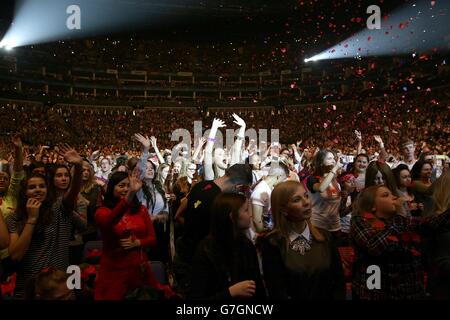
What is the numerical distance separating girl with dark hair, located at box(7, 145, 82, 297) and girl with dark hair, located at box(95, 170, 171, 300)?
367 millimetres

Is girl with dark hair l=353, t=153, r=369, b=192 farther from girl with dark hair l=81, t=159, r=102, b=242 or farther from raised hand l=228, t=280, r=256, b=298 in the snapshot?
raised hand l=228, t=280, r=256, b=298

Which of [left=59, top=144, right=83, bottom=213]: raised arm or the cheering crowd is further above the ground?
[left=59, top=144, right=83, bottom=213]: raised arm

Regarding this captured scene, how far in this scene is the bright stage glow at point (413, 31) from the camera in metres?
26.3

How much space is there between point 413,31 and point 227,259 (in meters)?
29.1

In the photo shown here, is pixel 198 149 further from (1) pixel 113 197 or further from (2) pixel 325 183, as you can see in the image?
(1) pixel 113 197

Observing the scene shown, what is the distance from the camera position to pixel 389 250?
276cm

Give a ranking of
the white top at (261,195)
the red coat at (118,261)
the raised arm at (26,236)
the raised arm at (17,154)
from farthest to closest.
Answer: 1. the white top at (261,195)
2. the raised arm at (17,154)
3. the red coat at (118,261)
4. the raised arm at (26,236)

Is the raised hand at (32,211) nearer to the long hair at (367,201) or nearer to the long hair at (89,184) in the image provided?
the long hair at (367,201)

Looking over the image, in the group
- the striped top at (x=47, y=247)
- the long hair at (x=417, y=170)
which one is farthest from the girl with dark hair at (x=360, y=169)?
the striped top at (x=47, y=247)

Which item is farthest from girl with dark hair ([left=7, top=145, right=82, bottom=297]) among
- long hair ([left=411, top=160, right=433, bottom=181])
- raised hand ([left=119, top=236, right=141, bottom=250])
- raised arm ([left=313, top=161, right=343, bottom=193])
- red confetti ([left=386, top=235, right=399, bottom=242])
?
long hair ([left=411, top=160, right=433, bottom=181])

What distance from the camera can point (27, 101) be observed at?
99.9 ft

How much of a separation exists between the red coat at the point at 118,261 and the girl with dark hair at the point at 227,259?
0.78m

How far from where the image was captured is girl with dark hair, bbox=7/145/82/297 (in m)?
3.06

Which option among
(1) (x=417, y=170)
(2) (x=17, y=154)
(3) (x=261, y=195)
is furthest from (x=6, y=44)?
(1) (x=417, y=170)
